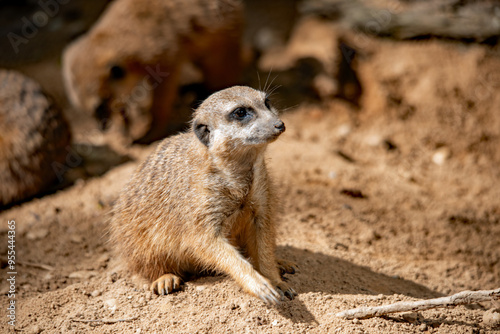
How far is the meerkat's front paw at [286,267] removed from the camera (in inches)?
103

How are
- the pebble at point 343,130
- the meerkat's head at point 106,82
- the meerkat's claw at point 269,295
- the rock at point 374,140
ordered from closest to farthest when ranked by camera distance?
the meerkat's claw at point 269,295
the rock at point 374,140
the meerkat's head at point 106,82
the pebble at point 343,130

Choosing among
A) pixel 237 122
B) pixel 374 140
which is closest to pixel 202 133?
pixel 237 122

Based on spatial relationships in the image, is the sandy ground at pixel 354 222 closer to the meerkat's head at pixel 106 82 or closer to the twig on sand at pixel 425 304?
the twig on sand at pixel 425 304

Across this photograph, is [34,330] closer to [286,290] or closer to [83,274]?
[83,274]

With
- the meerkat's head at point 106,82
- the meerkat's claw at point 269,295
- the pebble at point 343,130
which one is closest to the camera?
the meerkat's claw at point 269,295

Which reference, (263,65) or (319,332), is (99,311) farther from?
(263,65)

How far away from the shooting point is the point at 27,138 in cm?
439

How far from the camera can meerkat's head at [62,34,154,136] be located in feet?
16.3

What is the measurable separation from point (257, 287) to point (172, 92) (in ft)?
11.4

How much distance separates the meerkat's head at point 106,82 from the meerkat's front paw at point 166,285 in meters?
2.93

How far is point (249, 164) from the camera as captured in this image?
239 cm

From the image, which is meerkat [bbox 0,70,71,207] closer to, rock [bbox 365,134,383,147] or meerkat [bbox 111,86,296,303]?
meerkat [bbox 111,86,296,303]

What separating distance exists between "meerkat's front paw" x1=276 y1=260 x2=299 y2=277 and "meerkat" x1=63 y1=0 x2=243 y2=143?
9.85 ft
